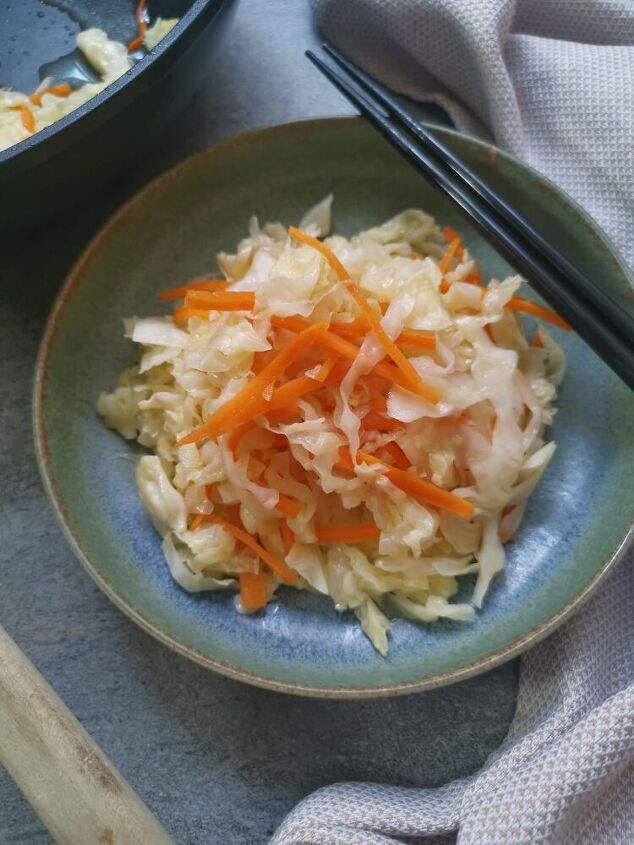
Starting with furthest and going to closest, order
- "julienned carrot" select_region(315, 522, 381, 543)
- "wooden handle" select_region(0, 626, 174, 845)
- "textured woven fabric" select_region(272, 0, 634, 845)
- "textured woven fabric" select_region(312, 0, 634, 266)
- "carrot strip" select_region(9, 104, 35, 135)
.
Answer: "textured woven fabric" select_region(312, 0, 634, 266)
"carrot strip" select_region(9, 104, 35, 135)
"julienned carrot" select_region(315, 522, 381, 543)
"textured woven fabric" select_region(272, 0, 634, 845)
"wooden handle" select_region(0, 626, 174, 845)

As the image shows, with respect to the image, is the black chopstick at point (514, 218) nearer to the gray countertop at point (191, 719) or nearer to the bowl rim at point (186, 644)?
the bowl rim at point (186, 644)

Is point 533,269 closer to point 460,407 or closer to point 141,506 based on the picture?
point 460,407

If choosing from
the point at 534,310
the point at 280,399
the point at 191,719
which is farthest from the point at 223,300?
the point at 191,719

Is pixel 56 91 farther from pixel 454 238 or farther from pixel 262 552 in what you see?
pixel 262 552

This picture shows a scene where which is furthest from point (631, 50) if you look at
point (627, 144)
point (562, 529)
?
point (562, 529)

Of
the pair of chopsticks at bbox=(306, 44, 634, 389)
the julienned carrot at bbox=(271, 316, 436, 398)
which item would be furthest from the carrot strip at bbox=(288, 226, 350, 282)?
the pair of chopsticks at bbox=(306, 44, 634, 389)

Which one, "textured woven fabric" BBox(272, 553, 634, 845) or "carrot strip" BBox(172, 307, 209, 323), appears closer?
"textured woven fabric" BBox(272, 553, 634, 845)

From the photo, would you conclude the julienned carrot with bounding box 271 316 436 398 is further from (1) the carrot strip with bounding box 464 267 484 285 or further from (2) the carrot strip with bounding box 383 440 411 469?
(1) the carrot strip with bounding box 464 267 484 285

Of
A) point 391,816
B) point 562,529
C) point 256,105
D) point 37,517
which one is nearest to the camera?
point 391,816
